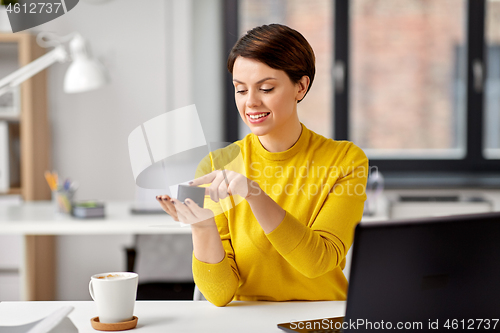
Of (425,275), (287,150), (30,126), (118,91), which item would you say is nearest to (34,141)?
(30,126)

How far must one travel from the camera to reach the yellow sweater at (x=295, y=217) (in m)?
0.99

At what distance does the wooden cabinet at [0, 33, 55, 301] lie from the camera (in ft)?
8.45

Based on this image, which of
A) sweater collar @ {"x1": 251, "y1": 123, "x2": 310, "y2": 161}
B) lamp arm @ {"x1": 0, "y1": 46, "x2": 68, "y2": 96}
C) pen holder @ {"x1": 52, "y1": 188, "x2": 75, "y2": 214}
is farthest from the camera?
pen holder @ {"x1": 52, "y1": 188, "x2": 75, "y2": 214}

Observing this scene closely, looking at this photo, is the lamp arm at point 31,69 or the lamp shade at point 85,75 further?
the lamp shade at point 85,75

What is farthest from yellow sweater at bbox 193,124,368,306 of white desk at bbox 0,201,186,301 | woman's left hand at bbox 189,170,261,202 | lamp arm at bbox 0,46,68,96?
lamp arm at bbox 0,46,68,96

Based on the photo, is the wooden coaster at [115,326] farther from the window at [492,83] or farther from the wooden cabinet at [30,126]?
the window at [492,83]

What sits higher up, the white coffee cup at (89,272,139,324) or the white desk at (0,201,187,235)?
the white coffee cup at (89,272,139,324)

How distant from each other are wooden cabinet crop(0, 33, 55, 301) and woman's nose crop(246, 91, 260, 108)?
5.96 ft

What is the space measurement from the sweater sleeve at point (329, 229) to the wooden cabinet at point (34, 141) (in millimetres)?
1828

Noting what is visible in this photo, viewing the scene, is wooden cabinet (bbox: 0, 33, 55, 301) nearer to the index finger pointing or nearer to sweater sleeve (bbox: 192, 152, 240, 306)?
sweater sleeve (bbox: 192, 152, 240, 306)

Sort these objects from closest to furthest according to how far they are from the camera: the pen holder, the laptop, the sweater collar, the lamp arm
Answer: the laptop, the sweater collar, the lamp arm, the pen holder

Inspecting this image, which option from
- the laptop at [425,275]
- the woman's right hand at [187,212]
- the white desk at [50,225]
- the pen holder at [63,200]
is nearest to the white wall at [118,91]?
the white desk at [50,225]

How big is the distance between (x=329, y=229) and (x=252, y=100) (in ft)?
A: 0.97

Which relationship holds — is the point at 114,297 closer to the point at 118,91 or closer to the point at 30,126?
the point at 30,126
